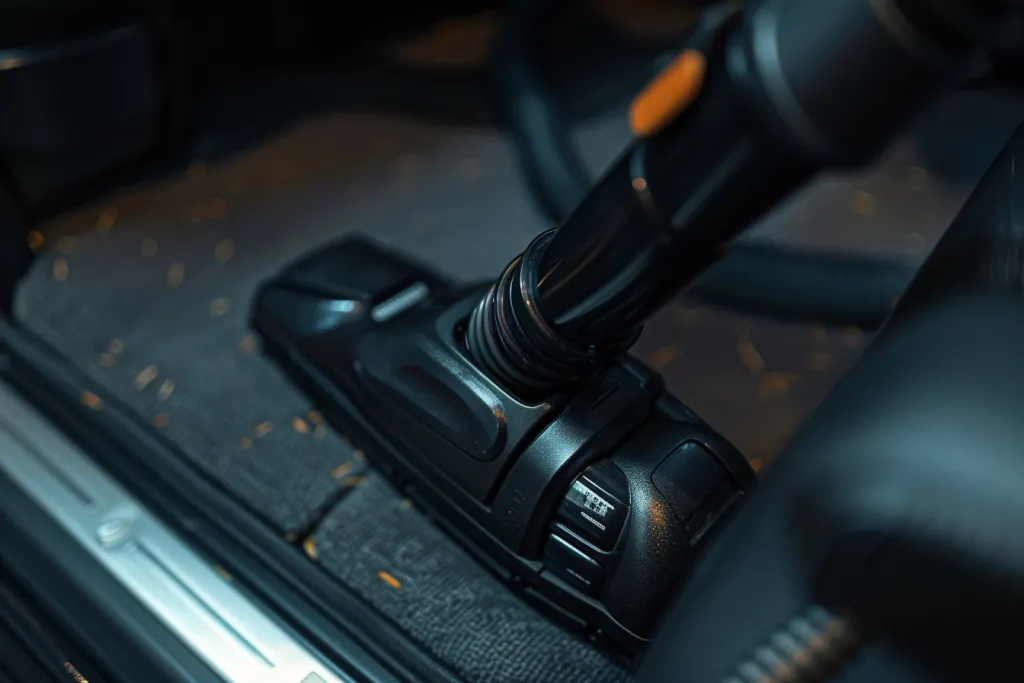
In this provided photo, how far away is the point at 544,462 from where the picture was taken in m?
0.78

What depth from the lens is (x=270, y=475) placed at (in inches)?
40.8

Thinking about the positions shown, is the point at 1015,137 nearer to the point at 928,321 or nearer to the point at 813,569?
the point at 928,321

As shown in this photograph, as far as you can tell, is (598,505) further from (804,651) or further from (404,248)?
(404,248)

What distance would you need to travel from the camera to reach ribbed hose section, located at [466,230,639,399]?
2.35 ft

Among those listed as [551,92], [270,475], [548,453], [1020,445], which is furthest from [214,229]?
[1020,445]

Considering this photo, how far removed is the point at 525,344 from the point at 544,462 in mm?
117

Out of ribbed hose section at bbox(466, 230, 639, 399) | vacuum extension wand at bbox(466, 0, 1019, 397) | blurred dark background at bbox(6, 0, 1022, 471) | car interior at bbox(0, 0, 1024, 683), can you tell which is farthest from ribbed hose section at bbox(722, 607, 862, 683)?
blurred dark background at bbox(6, 0, 1022, 471)

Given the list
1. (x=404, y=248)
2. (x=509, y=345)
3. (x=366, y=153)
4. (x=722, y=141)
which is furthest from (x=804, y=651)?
(x=366, y=153)

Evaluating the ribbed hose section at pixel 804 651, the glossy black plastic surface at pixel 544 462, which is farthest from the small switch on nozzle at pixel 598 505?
the ribbed hose section at pixel 804 651

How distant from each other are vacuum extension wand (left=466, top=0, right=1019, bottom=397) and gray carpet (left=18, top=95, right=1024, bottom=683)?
31 centimetres

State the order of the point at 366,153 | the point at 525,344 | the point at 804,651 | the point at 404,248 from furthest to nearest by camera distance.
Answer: the point at 366,153
the point at 404,248
the point at 525,344
the point at 804,651

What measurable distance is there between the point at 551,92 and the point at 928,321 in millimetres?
1278

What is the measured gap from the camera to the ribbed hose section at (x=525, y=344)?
72 cm

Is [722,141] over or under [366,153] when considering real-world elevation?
under
